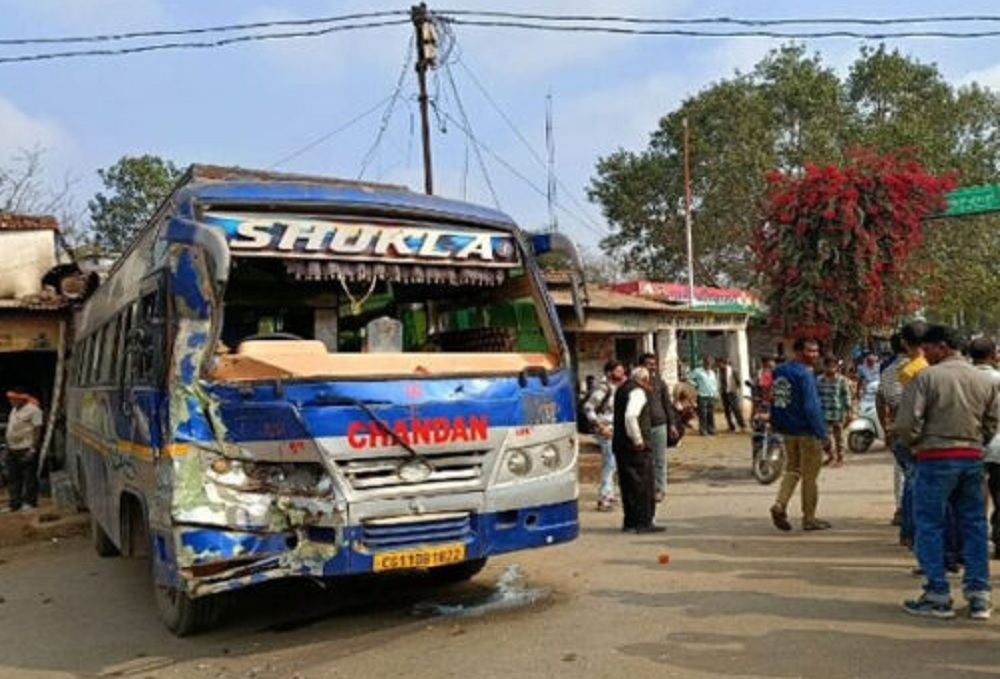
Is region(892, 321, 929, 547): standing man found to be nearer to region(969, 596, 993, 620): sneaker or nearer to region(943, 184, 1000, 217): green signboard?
region(969, 596, 993, 620): sneaker

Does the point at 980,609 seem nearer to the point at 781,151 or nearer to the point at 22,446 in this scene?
the point at 22,446

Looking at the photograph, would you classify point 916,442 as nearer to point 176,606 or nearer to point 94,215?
point 176,606

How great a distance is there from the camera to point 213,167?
912 centimetres

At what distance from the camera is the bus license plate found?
5707mm

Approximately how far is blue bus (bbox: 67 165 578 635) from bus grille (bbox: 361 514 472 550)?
1cm

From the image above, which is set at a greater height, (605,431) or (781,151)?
(781,151)

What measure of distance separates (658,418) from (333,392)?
5558mm

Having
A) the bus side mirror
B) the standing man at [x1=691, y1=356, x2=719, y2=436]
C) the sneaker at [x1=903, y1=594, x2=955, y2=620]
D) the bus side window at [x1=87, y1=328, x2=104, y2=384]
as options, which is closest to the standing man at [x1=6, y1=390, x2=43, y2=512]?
the bus side window at [x1=87, y1=328, x2=104, y2=384]

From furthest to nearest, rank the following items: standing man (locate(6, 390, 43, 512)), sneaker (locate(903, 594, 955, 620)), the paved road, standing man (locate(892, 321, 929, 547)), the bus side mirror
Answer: standing man (locate(6, 390, 43, 512)) < standing man (locate(892, 321, 929, 547)) < the bus side mirror < sneaker (locate(903, 594, 955, 620)) < the paved road

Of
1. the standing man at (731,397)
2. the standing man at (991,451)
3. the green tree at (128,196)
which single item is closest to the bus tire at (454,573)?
the standing man at (991,451)

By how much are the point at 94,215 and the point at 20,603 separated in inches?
1771

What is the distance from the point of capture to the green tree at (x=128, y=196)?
4772 centimetres

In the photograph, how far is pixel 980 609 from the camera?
18.9 feet

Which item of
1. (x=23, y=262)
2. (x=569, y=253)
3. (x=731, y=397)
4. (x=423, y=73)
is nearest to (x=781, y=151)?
(x=731, y=397)
